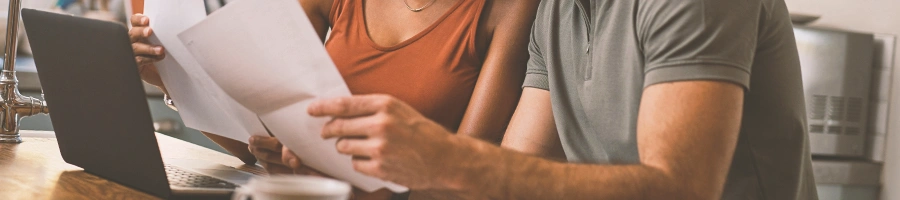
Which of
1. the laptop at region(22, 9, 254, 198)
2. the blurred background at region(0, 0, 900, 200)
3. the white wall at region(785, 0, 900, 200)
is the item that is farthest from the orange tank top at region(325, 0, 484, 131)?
the white wall at region(785, 0, 900, 200)

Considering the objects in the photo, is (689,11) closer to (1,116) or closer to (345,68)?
(345,68)

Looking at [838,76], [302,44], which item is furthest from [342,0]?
[838,76]

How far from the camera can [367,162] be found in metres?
0.66

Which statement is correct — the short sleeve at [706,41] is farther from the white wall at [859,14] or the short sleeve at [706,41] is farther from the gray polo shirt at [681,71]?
the white wall at [859,14]

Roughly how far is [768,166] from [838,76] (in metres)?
2.06

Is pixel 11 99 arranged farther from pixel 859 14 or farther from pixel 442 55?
pixel 859 14

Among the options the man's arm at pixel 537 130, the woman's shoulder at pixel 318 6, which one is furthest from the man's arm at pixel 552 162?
the woman's shoulder at pixel 318 6

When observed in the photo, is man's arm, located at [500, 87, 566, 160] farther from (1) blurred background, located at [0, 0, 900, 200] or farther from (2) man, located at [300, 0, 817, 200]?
(1) blurred background, located at [0, 0, 900, 200]

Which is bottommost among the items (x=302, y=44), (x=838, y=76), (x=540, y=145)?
(x=838, y=76)

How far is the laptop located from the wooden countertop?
0.02 meters

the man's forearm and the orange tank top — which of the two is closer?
the man's forearm

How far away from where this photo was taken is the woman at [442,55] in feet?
4.18

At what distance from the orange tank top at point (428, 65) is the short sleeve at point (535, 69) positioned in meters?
0.14

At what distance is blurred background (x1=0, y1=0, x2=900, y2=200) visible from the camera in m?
2.66
